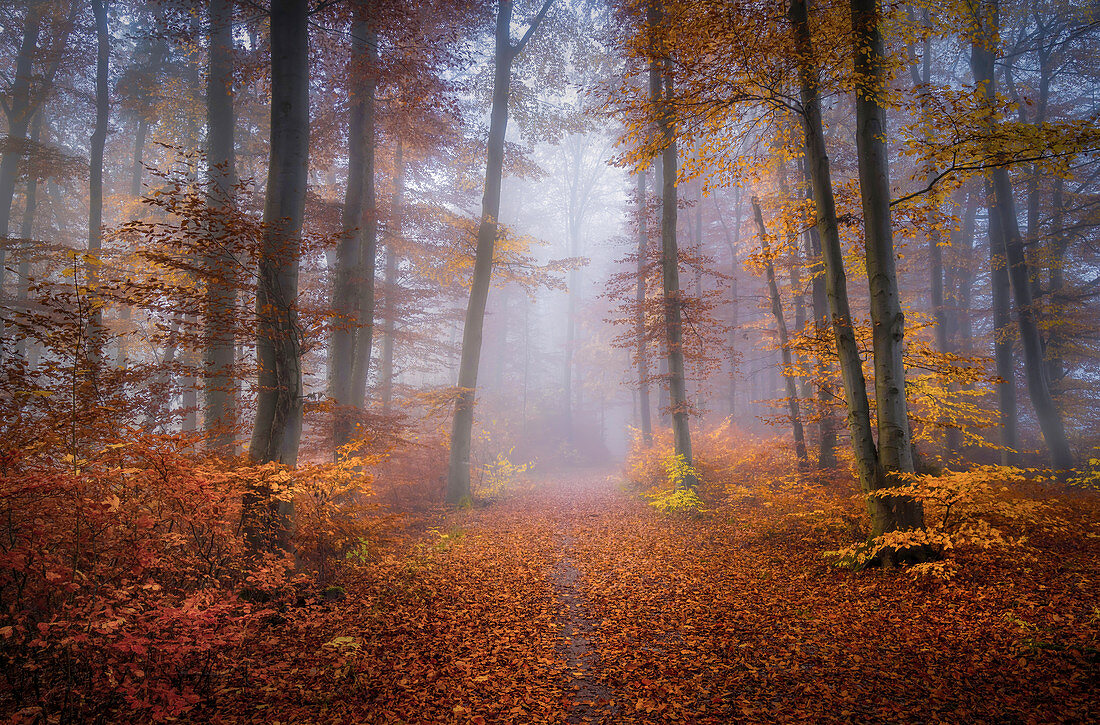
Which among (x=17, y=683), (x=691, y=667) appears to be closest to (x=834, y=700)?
(x=691, y=667)

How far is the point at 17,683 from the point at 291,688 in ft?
4.93

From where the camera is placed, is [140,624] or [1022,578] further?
[1022,578]

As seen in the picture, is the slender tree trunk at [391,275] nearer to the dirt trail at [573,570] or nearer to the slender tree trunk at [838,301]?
the dirt trail at [573,570]

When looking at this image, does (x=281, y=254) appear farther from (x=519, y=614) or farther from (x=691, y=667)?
(x=691, y=667)

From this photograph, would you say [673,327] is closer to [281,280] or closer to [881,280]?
[881,280]

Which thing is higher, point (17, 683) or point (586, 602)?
point (17, 683)

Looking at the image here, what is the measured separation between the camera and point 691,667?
3.48m

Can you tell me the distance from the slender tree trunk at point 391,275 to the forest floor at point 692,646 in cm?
783

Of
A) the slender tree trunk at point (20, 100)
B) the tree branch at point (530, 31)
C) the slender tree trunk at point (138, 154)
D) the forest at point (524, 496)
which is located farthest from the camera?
the slender tree trunk at point (138, 154)

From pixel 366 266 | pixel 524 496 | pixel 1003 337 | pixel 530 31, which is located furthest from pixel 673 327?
pixel 1003 337

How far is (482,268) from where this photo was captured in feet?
38.2

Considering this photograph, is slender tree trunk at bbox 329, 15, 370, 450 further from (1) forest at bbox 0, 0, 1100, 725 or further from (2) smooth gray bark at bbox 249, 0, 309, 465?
(2) smooth gray bark at bbox 249, 0, 309, 465

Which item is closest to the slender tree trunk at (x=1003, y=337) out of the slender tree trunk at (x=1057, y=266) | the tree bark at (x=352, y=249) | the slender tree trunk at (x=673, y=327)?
the slender tree trunk at (x=1057, y=266)

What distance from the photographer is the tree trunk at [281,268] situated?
5.34 metres
